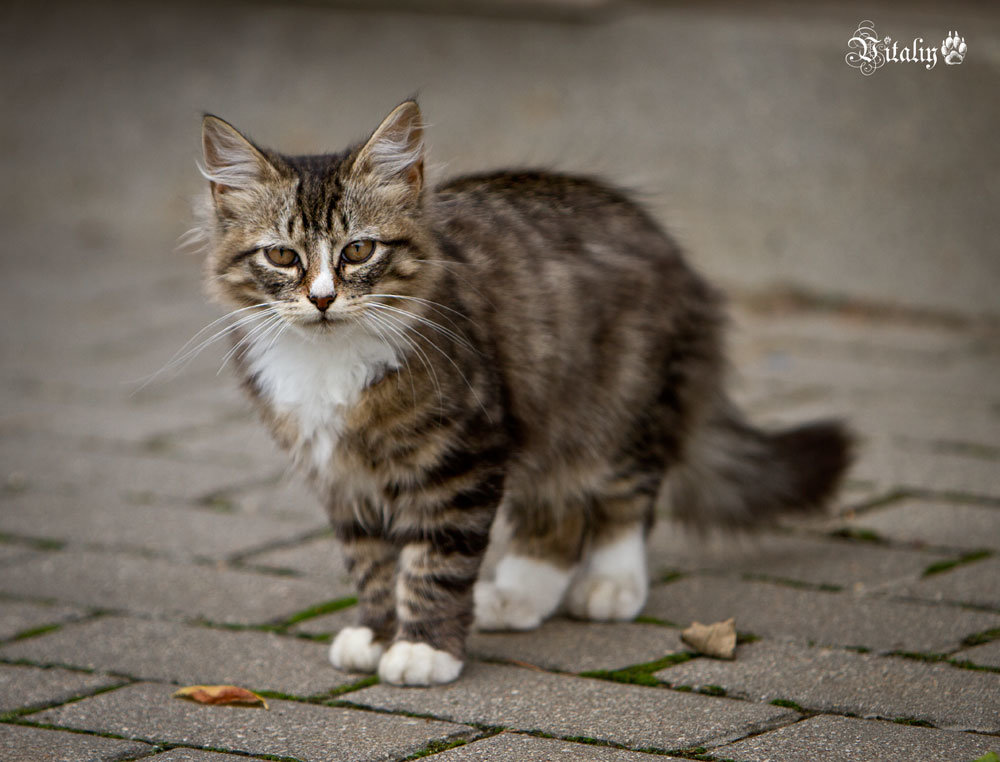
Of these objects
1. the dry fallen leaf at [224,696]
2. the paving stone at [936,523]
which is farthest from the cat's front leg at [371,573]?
the paving stone at [936,523]

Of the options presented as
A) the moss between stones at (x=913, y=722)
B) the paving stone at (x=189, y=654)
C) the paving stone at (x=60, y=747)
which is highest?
the moss between stones at (x=913, y=722)

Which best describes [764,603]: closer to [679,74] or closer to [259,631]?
[259,631]

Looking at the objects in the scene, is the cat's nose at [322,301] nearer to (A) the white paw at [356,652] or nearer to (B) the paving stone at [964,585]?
(A) the white paw at [356,652]

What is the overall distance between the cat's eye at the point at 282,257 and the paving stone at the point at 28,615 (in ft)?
3.75

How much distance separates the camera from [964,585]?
11.4 feet

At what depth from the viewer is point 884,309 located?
6555 millimetres

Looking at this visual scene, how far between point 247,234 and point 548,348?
79 centimetres

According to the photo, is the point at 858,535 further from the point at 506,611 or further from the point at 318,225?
the point at 318,225

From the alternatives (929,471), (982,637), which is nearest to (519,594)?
(982,637)

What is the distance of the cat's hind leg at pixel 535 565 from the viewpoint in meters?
3.44

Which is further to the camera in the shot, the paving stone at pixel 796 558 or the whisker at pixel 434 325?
the paving stone at pixel 796 558

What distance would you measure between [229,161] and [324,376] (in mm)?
561

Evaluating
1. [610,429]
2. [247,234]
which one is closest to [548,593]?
[610,429]

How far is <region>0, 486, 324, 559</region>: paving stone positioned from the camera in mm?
3982
